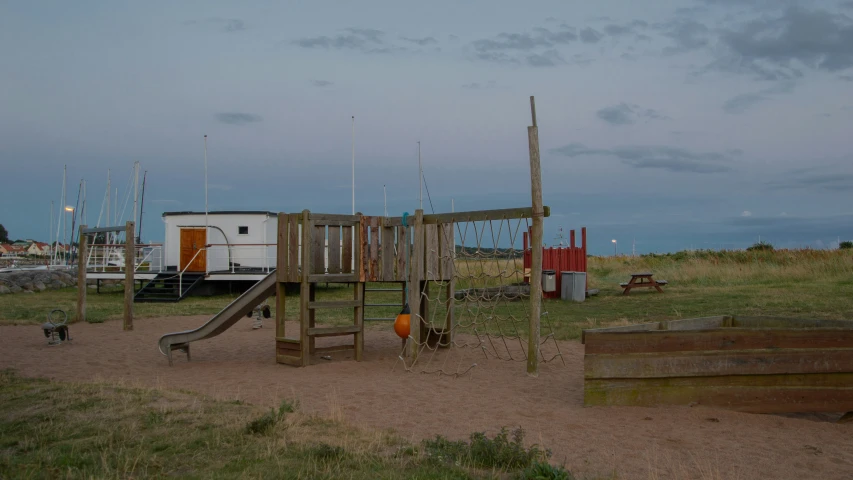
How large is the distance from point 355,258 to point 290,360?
6.26ft

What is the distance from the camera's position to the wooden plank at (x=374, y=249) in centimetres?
1113

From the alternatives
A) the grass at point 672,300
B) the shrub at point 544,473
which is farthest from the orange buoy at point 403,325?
the shrub at point 544,473

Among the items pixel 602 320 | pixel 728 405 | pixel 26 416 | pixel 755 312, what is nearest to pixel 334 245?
pixel 26 416

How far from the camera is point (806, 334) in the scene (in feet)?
23.5

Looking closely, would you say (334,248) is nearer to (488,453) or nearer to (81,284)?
(488,453)

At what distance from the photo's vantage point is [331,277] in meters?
10.9

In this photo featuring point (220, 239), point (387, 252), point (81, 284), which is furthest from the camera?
point (220, 239)

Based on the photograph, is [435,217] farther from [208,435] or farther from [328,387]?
[208,435]

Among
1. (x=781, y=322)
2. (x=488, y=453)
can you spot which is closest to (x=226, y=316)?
(x=488, y=453)

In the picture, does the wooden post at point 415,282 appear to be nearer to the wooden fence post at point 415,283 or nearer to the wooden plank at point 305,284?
the wooden fence post at point 415,283

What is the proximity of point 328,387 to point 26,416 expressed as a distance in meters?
3.44

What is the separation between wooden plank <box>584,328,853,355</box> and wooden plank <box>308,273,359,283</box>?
4698 mm

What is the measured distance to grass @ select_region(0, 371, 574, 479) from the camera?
4965 mm

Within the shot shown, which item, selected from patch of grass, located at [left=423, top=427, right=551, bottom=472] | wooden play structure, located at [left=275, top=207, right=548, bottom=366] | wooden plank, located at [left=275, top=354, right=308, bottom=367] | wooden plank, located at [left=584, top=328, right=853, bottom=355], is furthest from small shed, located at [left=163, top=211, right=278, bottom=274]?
patch of grass, located at [left=423, top=427, right=551, bottom=472]
